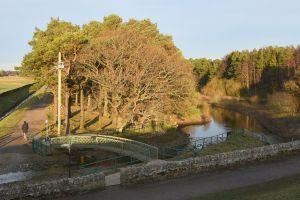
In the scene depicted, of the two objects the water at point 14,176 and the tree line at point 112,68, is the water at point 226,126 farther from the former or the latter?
the water at point 14,176

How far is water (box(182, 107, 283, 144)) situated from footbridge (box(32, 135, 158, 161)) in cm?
2168

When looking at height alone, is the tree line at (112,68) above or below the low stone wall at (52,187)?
above

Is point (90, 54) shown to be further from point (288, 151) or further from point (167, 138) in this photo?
point (288, 151)

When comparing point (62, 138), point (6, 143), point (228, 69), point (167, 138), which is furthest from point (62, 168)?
point (228, 69)

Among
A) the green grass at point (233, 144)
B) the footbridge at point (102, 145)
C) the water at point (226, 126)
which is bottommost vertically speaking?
the water at point (226, 126)

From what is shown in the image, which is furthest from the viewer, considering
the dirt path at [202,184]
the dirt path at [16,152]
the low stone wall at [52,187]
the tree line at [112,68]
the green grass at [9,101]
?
the green grass at [9,101]

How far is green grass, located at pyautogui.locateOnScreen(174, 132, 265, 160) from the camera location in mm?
35612

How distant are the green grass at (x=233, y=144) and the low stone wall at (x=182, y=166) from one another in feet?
18.3

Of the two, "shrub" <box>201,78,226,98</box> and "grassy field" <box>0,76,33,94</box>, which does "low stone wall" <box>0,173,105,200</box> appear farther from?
"shrub" <box>201,78,226,98</box>

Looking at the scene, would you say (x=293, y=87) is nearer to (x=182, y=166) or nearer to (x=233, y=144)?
(x=233, y=144)

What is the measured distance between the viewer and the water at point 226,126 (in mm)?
56812

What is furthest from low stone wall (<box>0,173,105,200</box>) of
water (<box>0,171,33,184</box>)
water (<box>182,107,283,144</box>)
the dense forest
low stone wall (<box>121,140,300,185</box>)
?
the dense forest

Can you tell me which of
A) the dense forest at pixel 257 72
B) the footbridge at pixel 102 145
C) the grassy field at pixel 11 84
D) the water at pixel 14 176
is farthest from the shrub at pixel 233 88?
the water at pixel 14 176

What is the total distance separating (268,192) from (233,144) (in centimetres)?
1986
